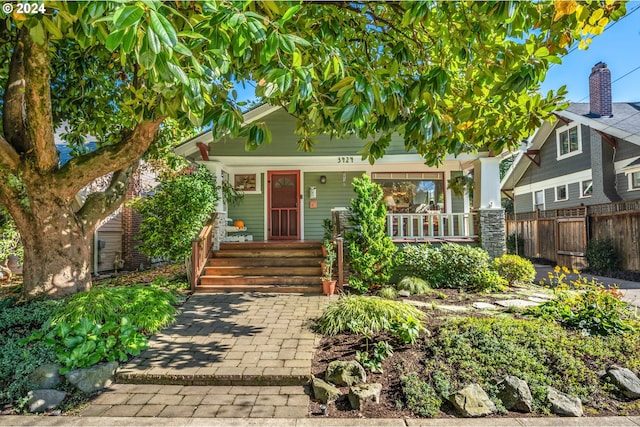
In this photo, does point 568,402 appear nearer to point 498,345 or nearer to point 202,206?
point 498,345

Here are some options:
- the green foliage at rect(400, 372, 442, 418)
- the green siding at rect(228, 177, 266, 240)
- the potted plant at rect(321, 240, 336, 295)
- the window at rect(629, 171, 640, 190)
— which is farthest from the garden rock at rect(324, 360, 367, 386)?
the window at rect(629, 171, 640, 190)

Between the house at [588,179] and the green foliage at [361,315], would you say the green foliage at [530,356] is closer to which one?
the green foliage at [361,315]

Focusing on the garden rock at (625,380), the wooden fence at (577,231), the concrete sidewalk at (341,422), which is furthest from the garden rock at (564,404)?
the wooden fence at (577,231)

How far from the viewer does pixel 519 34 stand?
11.9 ft

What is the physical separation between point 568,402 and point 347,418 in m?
1.95

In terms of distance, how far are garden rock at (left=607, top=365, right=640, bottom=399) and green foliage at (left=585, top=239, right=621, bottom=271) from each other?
363 inches

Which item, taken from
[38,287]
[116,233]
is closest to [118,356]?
[38,287]

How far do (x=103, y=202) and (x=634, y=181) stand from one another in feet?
51.2

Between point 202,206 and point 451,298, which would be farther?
point 202,206

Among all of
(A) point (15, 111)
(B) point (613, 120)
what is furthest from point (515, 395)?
(B) point (613, 120)

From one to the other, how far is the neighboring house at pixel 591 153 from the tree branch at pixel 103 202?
13.0 metres

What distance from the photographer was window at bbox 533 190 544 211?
16.5 m

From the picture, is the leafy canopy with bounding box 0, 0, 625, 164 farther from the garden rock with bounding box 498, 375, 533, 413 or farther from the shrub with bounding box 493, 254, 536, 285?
the shrub with bounding box 493, 254, 536, 285

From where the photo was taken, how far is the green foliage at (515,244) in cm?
1554
